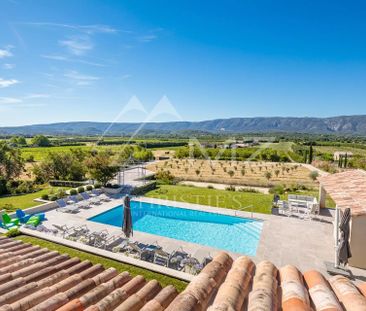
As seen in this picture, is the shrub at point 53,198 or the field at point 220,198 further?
the shrub at point 53,198

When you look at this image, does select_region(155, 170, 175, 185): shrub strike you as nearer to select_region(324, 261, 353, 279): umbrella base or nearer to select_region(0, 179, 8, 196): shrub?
select_region(0, 179, 8, 196): shrub

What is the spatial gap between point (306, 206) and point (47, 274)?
13.6 m

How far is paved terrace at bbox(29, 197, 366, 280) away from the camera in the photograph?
854 cm

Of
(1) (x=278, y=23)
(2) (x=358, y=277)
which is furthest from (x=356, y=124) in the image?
(2) (x=358, y=277)

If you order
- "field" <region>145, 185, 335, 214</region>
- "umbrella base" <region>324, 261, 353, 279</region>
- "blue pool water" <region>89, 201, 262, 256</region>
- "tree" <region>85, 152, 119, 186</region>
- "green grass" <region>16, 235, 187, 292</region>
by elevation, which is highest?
"tree" <region>85, 152, 119, 186</region>

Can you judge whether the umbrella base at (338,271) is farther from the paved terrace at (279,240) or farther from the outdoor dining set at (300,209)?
the outdoor dining set at (300,209)

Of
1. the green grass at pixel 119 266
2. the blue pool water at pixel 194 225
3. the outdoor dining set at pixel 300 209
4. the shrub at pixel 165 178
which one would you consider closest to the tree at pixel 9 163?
the shrub at pixel 165 178

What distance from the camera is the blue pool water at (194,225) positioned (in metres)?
11.1

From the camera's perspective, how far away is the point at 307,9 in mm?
13500

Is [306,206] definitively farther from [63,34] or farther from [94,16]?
[63,34]

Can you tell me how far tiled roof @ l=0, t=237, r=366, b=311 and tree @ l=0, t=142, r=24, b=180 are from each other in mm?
22566

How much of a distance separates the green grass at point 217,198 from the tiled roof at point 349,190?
373 cm

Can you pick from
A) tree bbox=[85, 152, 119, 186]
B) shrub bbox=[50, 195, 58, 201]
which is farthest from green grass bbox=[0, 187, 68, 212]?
tree bbox=[85, 152, 119, 186]

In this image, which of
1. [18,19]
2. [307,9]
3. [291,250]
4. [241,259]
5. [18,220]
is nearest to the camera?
[241,259]
